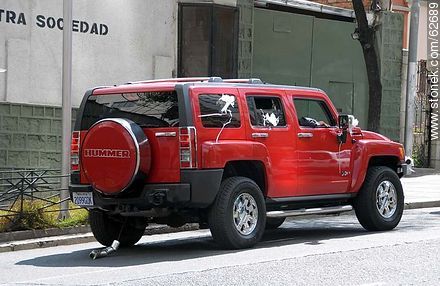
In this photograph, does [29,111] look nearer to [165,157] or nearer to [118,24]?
[118,24]

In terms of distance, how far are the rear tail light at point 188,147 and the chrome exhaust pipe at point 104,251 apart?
62.2 inches

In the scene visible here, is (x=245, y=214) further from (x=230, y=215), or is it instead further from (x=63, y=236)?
Result: (x=63, y=236)

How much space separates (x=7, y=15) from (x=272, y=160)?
8.09m

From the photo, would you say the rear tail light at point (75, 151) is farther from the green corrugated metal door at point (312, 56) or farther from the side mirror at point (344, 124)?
the green corrugated metal door at point (312, 56)

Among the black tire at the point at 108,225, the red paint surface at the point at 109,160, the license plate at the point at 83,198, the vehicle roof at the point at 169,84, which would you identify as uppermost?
the vehicle roof at the point at 169,84

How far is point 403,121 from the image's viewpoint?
85.6 ft

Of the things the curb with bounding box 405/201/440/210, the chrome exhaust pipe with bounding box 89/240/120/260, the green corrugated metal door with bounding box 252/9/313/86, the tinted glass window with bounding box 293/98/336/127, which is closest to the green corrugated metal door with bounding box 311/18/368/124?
the green corrugated metal door with bounding box 252/9/313/86

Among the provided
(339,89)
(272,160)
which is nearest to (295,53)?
(339,89)

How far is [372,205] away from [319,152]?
4.47ft

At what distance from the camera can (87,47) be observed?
18438 millimetres

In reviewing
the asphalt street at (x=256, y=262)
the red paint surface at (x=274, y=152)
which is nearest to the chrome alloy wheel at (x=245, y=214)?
the asphalt street at (x=256, y=262)

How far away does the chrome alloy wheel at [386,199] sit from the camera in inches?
515

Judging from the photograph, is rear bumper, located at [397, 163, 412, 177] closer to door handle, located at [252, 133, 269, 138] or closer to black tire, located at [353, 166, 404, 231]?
black tire, located at [353, 166, 404, 231]

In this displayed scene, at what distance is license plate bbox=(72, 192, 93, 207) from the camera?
1107cm
